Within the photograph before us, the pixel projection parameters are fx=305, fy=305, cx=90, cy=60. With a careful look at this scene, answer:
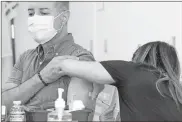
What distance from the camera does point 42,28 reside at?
4.35 feet

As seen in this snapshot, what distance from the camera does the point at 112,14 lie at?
5.31 feet

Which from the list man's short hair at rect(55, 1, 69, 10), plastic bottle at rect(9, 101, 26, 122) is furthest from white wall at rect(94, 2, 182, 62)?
plastic bottle at rect(9, 101, 26, 122)

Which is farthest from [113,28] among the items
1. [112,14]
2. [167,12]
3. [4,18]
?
[4,18]

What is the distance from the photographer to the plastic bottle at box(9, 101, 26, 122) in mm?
1206

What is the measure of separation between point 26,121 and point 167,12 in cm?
82

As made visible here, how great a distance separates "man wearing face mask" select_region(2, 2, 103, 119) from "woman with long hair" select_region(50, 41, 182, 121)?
0.32 feet

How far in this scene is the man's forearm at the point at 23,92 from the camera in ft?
4.11

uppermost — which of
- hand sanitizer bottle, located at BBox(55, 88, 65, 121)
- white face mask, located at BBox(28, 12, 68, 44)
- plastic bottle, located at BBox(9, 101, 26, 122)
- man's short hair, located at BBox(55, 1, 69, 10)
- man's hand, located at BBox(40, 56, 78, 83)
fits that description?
man's short hair, located at BBox(55, 1, 69, 10)

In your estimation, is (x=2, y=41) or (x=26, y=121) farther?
(x=2, y=41)

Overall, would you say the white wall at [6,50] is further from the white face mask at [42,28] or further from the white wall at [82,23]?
the white wall at [82,23]

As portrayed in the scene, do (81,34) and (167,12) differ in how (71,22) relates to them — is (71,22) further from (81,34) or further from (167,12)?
(167,12)

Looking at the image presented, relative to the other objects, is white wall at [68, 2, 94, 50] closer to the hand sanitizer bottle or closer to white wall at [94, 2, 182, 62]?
white wall at [94, 2, 182, 62]

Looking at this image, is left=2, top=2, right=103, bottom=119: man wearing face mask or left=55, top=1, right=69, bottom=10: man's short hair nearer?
left=2, top=2, right=103, bottom=119: man wearing face mask

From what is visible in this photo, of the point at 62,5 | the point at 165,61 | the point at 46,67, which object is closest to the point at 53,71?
the point at 46,67
